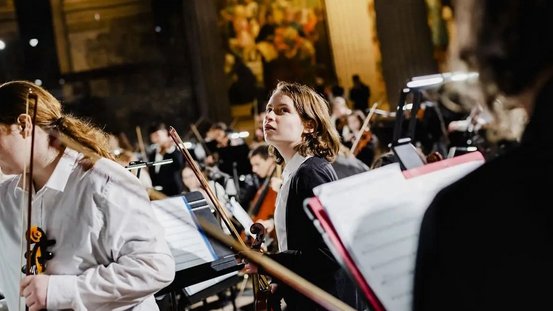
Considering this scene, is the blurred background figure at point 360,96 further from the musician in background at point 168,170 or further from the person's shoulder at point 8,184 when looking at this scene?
the person's shoulder at point 8,184

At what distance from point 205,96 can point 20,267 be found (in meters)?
14.3

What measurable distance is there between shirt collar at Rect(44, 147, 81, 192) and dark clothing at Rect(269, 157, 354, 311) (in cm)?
87

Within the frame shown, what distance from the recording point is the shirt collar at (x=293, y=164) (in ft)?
9.75

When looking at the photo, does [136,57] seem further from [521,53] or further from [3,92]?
[521,53]

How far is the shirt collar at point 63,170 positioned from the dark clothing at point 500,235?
57.9 inches

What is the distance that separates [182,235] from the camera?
106 inches

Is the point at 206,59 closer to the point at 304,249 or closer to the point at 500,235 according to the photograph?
the point at 304,249

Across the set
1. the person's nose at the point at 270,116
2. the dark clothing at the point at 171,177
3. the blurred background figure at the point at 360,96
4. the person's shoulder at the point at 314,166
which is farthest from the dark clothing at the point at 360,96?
the person's shoulder at the point at 314,166

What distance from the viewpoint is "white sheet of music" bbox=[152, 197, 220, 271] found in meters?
2.59

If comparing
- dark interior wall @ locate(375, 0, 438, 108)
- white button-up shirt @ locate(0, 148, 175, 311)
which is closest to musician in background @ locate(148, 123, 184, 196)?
dark interior wall @ locate(375, 0, 438, 108)

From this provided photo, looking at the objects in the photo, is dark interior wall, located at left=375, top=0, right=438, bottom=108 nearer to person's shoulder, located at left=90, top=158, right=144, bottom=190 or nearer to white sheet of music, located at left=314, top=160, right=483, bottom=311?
person's shoulder, located at left=90, top=158, right=144, bottom=190

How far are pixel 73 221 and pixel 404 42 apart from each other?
38.4 ft

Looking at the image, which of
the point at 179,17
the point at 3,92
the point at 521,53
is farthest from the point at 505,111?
the point at 179,17

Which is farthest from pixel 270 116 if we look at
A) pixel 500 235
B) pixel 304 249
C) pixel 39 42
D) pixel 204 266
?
pixel 39 42
